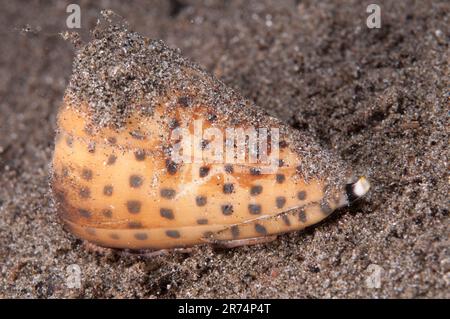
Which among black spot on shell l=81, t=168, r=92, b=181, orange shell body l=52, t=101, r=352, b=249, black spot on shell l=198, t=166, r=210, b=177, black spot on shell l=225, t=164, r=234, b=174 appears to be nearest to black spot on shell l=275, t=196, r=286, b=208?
orange shell body l=52, t=101, r=352, b=249

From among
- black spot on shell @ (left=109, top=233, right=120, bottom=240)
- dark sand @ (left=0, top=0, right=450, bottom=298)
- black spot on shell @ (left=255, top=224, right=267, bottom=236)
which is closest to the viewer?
dark sand @ (left=0, top=0, right=450, bottom=298)

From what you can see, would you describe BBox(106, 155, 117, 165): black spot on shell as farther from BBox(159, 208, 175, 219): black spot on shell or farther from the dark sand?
the dark sand

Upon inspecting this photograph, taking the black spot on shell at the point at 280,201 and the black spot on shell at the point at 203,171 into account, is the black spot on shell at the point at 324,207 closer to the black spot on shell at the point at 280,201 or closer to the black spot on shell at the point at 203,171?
the black spot on shell at the point at 280,201

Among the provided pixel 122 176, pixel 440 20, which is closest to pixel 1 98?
pixel 122 176

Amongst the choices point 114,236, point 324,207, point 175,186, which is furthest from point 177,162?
point 324,207

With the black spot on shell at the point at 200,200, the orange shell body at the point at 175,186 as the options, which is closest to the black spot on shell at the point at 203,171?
the orange shell body at the point at 175,186

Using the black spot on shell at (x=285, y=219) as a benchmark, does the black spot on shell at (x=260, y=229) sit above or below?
below

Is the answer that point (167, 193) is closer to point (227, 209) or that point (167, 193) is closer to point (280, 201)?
point (227, 209)
